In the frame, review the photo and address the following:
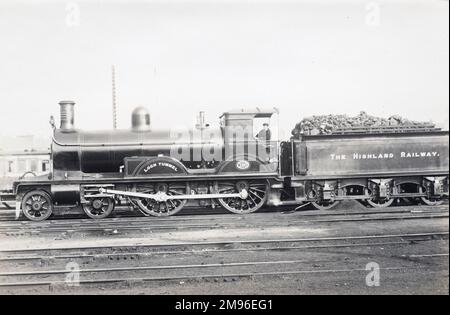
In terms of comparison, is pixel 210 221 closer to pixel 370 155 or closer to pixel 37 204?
pixel 37 204

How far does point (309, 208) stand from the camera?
1346 cm

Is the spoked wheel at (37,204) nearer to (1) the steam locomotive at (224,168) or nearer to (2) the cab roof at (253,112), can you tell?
Result: (1) the steam locomotive at (224,168)

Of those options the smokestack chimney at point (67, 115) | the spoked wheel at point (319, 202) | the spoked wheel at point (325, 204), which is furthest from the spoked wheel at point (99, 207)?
the spoked wheel at point (325, 204)

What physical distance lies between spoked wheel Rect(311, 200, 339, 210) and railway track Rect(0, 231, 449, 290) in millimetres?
3937

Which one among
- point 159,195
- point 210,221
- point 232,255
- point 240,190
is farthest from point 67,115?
point 232,255

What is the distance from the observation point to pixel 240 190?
1238 cm

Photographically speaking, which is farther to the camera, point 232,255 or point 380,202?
point 380,202

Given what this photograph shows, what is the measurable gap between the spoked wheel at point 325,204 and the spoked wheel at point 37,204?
24.5 feet

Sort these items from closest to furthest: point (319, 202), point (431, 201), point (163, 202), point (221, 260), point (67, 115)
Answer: point (221, 260), point (163, 202), point (67, 115), point (319, 202), point (431, 201)

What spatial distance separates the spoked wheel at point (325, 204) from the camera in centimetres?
1275

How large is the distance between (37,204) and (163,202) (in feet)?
11.3

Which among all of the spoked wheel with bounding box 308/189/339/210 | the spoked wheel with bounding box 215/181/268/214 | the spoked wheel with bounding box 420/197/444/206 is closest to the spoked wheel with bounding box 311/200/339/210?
the spoked wheel with bounding box 308/189/339/210

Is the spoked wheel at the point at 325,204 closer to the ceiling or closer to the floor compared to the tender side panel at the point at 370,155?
closer to the floor
